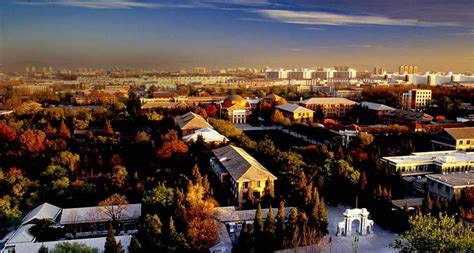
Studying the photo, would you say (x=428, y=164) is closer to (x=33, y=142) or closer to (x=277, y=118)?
(x=277, y=118)

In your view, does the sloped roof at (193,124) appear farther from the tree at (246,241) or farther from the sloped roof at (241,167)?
the tree at (246,241)

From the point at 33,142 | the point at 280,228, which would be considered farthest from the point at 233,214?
the point at 33,142

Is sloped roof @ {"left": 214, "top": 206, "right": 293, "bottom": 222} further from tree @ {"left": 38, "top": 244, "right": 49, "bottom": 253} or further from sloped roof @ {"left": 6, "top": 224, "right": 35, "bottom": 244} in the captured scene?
sloped roof @ {"left": 6, "top": 224, "right": 35, "bottom": 244}

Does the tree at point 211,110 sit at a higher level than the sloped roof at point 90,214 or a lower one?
higher

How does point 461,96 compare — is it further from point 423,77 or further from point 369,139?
point 423,77

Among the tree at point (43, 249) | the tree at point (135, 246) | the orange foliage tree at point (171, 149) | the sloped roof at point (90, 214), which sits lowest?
the sloped roof at point (90, 214)

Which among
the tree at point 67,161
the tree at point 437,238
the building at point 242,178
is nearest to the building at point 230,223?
the building at point 242,178

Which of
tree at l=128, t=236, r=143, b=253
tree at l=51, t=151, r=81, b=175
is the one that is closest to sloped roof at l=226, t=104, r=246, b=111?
tree at l=51, t=151, r=81, b=175
